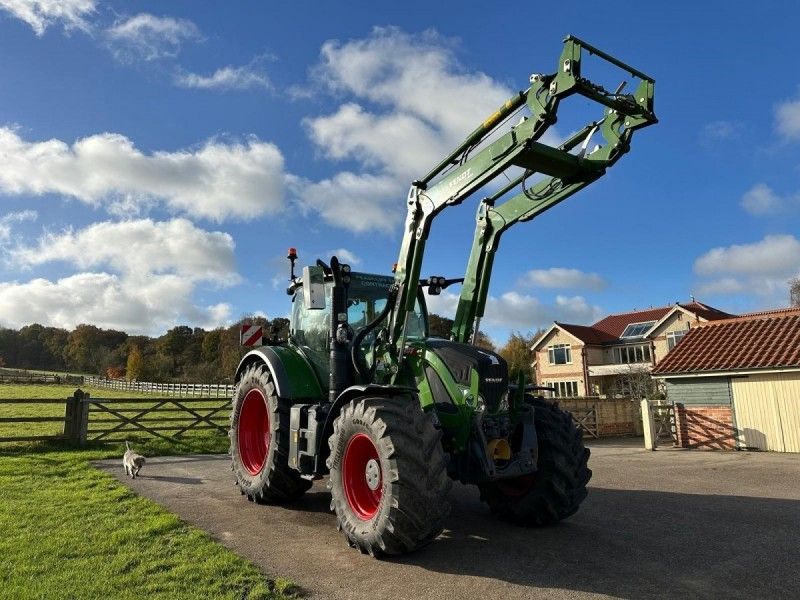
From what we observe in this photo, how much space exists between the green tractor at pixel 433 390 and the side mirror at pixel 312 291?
13 mm

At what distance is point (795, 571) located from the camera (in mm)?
4758

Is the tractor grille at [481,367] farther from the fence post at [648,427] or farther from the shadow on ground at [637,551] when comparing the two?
the fence post at [648,427]

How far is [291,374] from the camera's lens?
7016 mm

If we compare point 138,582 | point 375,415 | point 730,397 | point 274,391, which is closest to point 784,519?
point 375,415

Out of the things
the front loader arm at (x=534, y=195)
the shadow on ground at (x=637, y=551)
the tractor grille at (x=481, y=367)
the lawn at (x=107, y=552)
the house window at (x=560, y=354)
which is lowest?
the shadow on ground at (x=637, y=551)

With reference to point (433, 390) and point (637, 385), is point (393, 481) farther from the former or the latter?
point (637, 385)

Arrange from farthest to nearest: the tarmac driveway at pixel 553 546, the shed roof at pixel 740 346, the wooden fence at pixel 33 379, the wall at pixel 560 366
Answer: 1. the wooden fence at pixel 33 379
2. the wall at pixel 560 366
3. the shed roof at pixel 740 346
4. the tarmac driveway at pixel 553 546

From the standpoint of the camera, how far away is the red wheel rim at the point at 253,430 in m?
7.93

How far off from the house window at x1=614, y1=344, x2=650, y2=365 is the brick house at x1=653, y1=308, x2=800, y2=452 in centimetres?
2425

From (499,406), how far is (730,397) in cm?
1318

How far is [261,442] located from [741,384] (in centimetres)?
1377

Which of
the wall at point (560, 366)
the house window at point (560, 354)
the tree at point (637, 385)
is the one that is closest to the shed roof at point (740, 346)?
the tree at point (637, 385)

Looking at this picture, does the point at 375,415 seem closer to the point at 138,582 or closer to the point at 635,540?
the point at 138,582

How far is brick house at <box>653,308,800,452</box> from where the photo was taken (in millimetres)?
14820
